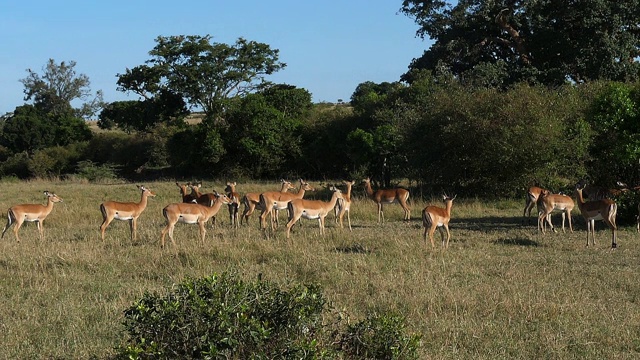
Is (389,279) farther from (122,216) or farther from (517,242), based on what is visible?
(122,216)

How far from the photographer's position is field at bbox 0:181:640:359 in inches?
270

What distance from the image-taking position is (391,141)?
26.9m

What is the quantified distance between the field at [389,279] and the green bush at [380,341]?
2.16 feet

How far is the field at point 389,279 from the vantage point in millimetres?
6867

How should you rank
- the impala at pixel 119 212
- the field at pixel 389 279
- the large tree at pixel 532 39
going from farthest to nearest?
the large tree at pixel 532 39, the impala at pixel 119 212, the field at pixel 389 279

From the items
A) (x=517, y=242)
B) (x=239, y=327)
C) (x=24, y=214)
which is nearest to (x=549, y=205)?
(x=517, y=242)

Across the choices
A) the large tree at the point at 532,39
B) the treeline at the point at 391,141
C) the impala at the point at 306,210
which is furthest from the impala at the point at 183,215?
the large tree at the point at 532,39

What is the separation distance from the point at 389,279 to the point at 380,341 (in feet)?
12.1

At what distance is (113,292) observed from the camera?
898 centimetres

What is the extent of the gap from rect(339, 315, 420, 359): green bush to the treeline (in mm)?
11566

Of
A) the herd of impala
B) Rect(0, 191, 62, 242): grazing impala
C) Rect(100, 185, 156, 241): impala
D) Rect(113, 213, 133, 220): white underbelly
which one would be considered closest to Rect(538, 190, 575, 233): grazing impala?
the herd of impala

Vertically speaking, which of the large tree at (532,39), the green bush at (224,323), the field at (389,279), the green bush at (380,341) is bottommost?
the field at (389,279)

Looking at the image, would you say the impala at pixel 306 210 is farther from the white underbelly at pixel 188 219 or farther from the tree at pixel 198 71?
the tree at pixel 198 71

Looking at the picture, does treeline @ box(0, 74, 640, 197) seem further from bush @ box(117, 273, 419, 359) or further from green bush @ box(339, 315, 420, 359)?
bush @ box(117, 273, 419, 359)
